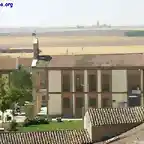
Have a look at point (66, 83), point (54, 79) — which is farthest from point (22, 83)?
point (66, 83)

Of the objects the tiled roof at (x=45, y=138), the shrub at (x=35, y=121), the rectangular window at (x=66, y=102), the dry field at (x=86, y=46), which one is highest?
the dry field at (x=86, y=46)

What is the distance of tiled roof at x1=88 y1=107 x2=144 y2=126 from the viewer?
91.4 ft

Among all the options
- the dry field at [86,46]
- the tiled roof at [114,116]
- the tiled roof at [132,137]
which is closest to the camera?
the tiled roof at [132,137]

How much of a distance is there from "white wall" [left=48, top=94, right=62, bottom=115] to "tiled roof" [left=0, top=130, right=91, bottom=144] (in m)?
19.8

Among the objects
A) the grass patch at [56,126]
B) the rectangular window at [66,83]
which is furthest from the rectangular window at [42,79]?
the grass patch at [56,126]

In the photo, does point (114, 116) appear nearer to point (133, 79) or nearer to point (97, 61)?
Answer: point (133, 79)

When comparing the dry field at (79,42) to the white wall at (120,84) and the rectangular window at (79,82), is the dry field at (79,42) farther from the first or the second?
the white wall at (120,84)

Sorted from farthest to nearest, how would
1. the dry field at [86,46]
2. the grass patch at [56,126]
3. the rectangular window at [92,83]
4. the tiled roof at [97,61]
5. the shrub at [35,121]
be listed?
the dry field at [86,46], the tiled roof at [97,61], the rectangular window at [92,83], the shrub at [35,121], the grass patch at [56,126]

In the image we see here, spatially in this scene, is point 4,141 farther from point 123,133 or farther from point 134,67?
point 134,67

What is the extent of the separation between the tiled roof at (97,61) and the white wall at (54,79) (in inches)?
22.8

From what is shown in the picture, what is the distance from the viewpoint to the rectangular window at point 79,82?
154ft

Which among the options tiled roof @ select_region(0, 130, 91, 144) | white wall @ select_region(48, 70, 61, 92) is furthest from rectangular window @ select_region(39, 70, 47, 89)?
tiled roof @ select_region(0, 130, 91, 144)

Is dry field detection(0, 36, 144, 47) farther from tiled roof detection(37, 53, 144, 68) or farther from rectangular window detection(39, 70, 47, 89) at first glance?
tiled roof detection(37, 53, 144, 68)

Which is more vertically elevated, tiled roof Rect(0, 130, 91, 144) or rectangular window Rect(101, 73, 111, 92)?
rectangular window Rect(101, 73, 111, 92)
